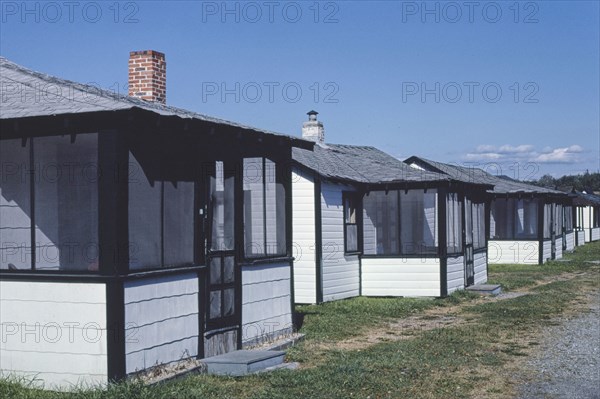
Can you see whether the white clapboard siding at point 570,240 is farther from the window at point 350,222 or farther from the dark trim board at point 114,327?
the dark trim board at point 114,327

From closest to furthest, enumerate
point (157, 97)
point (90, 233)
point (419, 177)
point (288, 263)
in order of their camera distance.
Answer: point (90, 233) → point (288, 263) → point (157, 97) → point (419, 177)

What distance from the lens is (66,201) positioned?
1126 centimetres

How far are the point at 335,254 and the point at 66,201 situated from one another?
9674 mm

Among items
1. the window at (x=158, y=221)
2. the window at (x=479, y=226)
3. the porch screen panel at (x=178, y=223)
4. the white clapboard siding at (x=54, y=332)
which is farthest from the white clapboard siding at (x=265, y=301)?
the window at (x=479, y=226)

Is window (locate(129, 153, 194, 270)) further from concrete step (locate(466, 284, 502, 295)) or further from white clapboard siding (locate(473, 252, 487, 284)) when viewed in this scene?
white clapboard siding (locate(473, 252, 487, 284))

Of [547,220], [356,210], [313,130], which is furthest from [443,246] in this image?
[547,220]

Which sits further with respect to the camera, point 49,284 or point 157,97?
point 157,97

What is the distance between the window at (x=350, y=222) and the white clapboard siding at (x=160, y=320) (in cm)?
1018

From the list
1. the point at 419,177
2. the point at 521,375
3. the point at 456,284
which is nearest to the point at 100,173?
the point at 521,375

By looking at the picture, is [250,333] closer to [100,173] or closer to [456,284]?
[100,173]

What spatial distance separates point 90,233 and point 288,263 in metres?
3.48

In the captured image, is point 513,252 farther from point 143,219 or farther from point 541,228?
point 143,219

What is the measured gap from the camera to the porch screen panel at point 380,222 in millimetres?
21281

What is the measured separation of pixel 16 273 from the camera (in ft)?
31.0
